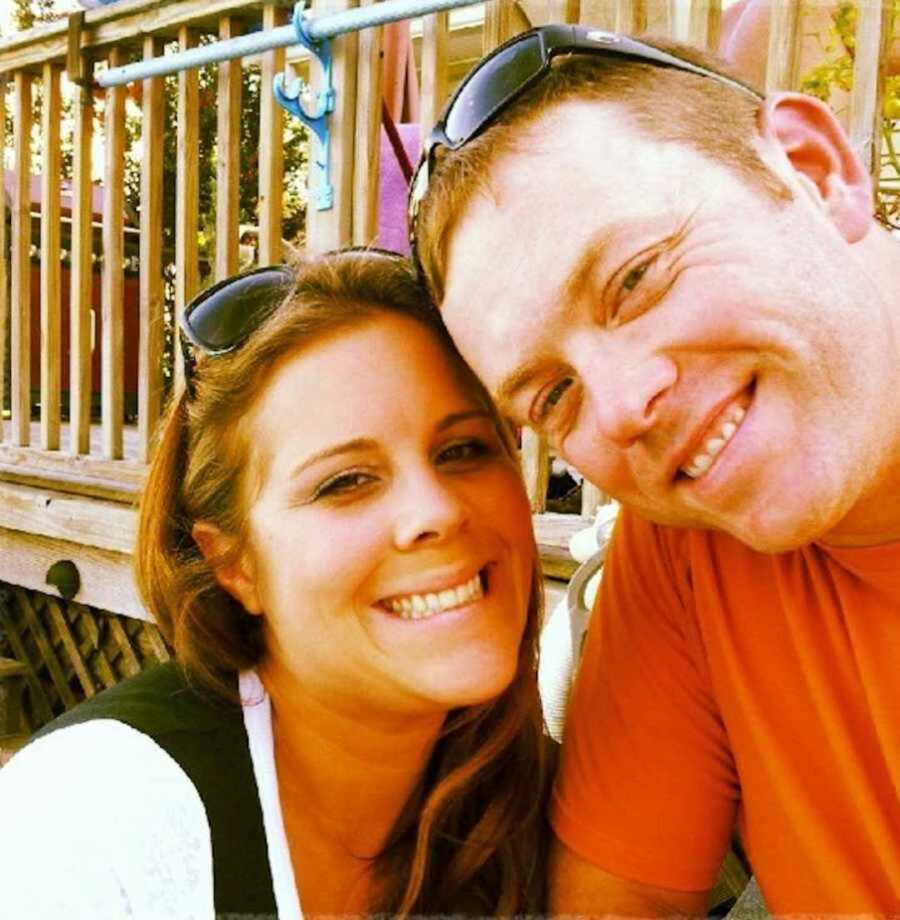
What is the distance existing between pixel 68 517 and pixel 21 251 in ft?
3.84

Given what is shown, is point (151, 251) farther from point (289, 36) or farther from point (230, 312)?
point (230, 312)

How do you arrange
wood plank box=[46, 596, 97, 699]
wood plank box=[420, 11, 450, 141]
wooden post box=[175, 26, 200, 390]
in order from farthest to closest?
wood plank box=[46, 596, 97, 699], wooden post box=[175, 26, 200, 390], wood plank box=[420, 11, 450, 141]

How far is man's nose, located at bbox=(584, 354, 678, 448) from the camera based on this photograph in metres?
1.42

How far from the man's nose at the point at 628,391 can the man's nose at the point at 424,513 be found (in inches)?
14.8

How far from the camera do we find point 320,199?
3486mm

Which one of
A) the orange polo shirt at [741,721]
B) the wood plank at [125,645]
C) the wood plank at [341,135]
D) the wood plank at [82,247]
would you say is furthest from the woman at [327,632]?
the wood plank at [125,645]

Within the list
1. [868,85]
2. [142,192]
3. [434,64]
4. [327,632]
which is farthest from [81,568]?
[868,85]

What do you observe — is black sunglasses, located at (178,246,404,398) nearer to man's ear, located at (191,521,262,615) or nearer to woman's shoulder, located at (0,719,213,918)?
man's ear, located at (191,521,262,615)

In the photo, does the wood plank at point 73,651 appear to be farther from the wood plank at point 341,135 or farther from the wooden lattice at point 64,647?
the wood plank at point 341,135

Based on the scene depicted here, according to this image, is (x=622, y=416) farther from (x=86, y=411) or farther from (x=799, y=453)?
(x=86, y=411)

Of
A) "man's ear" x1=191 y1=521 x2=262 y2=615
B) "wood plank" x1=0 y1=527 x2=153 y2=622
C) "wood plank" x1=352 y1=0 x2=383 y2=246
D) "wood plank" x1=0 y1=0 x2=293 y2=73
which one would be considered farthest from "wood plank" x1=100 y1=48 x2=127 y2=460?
"man's ear" x1=191 y1=521 x2=262 y2=615

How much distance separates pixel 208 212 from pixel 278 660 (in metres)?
8.43

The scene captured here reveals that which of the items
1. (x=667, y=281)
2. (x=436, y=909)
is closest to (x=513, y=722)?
(x=436, y=909)

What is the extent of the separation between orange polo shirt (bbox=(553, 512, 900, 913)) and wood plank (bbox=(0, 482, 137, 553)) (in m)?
2.73
